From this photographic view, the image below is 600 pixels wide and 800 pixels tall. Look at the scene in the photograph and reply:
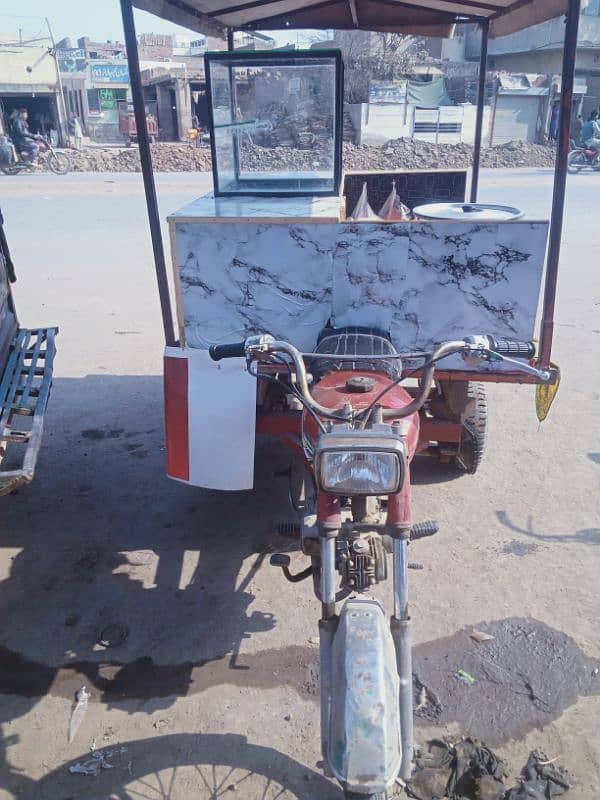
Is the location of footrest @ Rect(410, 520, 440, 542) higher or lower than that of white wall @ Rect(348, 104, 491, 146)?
lower

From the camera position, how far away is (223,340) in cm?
368

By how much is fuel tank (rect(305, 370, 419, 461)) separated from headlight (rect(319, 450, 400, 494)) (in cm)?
46

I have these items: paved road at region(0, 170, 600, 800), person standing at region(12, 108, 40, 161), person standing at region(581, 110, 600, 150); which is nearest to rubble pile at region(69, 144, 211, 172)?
person standing at region(12, 108, 40, 161)

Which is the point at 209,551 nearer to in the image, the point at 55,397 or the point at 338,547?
the point at 338,547

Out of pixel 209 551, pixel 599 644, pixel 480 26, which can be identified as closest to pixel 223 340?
pixel 209 551

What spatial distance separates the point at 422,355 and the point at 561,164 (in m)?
1.60

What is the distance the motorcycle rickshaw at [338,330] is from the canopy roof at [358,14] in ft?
0.11

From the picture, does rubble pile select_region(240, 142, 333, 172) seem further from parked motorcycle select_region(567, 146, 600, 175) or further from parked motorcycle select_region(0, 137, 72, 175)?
parked motorcycle select_region(0, 137, 72, 175)

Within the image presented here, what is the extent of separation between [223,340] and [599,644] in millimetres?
2457

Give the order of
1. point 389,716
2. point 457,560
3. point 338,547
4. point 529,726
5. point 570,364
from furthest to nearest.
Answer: point 570,364
point 457,560
point 529,726
point 338,547
point 389,716

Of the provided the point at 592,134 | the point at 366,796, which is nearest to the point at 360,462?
the point at 366,796

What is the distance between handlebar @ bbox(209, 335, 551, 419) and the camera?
2.23 m

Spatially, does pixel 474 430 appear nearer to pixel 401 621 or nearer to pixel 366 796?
pixel 401 621

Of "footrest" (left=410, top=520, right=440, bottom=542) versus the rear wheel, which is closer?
the rear wheel
